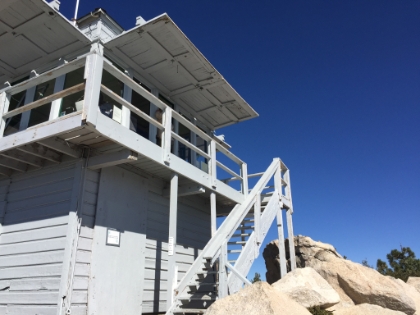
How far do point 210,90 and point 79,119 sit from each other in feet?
17.8

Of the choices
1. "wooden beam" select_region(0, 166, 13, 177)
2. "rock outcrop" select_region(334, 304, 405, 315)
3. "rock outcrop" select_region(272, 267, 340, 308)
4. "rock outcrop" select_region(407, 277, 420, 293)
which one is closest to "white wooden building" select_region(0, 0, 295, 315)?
"wooden beam" select_region(0, 166, 13, 177)

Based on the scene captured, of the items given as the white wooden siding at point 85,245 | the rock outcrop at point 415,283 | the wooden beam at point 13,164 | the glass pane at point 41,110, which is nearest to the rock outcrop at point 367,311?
the white wooden siding at point 85,245

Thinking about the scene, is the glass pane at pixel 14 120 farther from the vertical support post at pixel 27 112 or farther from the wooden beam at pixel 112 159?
the wooden beam at pixel 112 159

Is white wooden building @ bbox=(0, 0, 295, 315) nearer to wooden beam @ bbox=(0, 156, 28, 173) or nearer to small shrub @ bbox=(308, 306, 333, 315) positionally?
wooden beam @ bbox=(0, 156, 28, 173)

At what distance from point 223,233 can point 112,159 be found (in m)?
2.80

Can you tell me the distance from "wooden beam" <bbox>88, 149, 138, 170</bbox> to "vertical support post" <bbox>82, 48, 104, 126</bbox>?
1.05 m

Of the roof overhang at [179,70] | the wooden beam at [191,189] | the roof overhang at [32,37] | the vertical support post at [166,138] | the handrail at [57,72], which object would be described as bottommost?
the wooden beam at [191,189]

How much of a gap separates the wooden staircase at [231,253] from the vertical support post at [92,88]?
11.2ft

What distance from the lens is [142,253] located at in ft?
24.9

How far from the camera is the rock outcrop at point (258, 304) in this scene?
15.4ft

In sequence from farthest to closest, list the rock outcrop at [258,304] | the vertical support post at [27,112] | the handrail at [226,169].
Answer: the handrail at [226,169], the vertical support post at [27,112], the rock outcrop at [258,304]

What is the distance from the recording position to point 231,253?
8.81 meters

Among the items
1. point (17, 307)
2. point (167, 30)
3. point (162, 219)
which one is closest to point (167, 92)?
point (167, 30)

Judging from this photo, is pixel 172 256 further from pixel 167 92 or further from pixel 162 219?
pixel 167 92
